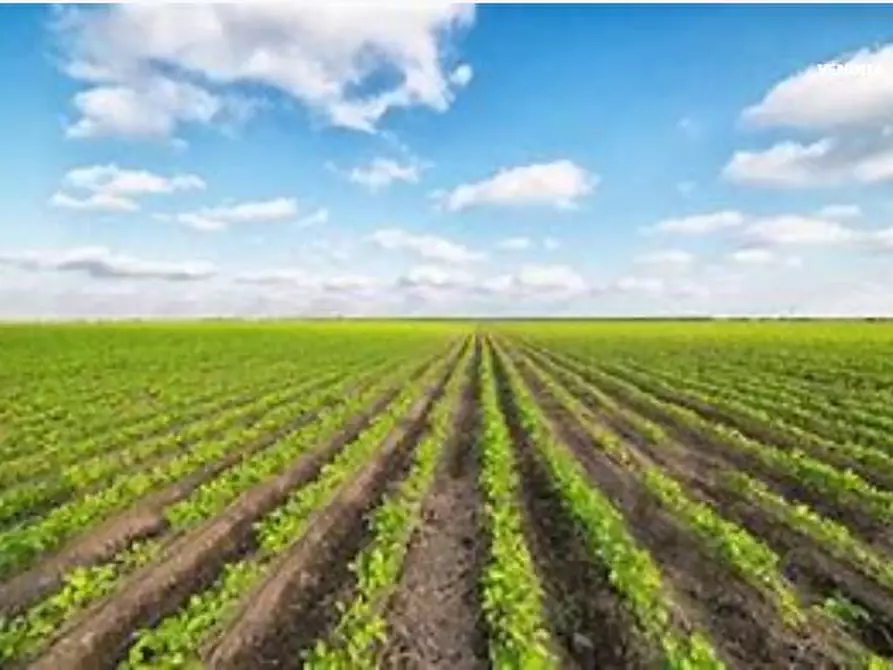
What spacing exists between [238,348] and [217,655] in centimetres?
5299

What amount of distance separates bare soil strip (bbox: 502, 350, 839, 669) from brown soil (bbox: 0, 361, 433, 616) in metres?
6.72

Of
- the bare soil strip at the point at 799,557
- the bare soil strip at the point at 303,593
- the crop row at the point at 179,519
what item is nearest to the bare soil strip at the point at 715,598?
the bare soil strip at the point at 799,557

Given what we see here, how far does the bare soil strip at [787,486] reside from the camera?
464 inches

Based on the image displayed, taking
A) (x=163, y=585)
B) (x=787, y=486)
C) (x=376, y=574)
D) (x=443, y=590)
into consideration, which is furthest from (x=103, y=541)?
(x=787, y=486)

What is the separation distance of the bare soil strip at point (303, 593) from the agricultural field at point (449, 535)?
0.03 metres

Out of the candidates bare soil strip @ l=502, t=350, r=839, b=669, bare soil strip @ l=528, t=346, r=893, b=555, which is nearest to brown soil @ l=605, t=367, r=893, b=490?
bare soil strip @ l=528, t=346, r=893, b=555

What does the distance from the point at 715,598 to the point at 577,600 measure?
1482 mm

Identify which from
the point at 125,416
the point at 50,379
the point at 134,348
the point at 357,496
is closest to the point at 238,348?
the point at 134,348

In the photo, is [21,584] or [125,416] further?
[125,416]

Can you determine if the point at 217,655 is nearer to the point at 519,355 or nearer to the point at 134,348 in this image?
the point at 519,355

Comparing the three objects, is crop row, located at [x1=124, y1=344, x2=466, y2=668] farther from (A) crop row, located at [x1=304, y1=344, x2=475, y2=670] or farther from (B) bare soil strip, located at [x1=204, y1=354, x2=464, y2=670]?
(A) crop row, located at [x1=304, y1=344, x2=475, y2=670]

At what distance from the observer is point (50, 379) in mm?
34188

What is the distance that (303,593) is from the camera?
9.41 meters

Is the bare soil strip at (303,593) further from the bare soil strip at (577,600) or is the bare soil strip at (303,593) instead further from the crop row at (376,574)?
the bare soil strip at (577,600)
